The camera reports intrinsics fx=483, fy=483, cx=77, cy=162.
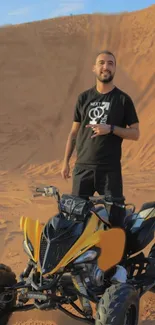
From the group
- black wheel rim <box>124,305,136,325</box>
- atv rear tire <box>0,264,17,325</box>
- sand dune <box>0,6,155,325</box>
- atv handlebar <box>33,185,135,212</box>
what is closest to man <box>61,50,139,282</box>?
atv handlebar <box>33,185,135,212</box>

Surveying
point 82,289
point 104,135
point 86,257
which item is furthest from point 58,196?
point 104,135

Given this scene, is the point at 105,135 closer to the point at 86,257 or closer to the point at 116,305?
the point at 86,257

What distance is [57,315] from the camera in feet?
13.9

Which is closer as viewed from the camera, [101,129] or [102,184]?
[101,129]

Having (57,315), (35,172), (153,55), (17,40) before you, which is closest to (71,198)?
(57,315)

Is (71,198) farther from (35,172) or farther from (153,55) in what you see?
(153,55)

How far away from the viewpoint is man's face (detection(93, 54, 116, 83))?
154 inches

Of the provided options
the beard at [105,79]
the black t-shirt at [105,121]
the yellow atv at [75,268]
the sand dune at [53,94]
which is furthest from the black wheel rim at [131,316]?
the sand dune at [53,94]

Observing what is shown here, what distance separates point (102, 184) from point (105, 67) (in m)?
0.96

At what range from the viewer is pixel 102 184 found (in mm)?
4051

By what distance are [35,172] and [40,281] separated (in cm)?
1047

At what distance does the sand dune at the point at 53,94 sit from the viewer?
10.2 metres

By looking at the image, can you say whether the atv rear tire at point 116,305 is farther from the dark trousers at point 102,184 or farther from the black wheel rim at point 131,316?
the dark trousers at point 102,184

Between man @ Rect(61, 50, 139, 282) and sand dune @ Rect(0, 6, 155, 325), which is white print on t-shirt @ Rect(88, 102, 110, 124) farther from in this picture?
sand dune @ Rect(0, 6, 155, 325)
